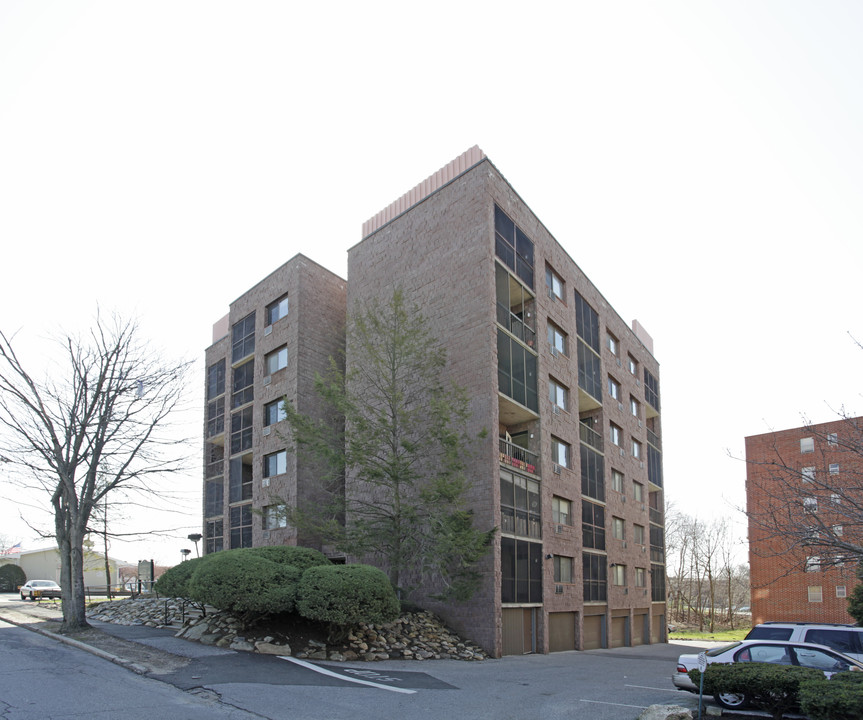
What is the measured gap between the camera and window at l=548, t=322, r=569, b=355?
91.7 ft

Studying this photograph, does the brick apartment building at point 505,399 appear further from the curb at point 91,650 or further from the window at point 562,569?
the curb at point 91,650

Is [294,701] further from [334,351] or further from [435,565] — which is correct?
[334,351]

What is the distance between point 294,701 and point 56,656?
7037mm

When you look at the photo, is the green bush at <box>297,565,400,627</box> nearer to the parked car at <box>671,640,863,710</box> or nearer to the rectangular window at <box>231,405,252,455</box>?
the parked car at <box>671,640,863,710</box>

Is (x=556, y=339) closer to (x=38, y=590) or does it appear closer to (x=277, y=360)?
(x=277, y=360)

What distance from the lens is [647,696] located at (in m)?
13.5

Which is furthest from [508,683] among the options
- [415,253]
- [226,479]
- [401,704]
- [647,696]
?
[226,479]

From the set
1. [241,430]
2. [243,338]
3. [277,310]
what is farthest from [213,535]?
[277,310]

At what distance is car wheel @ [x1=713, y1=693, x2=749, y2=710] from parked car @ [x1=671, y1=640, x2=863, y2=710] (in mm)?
853

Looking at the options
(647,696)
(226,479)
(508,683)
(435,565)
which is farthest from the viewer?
(226,479)

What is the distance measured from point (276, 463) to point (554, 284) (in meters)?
13.9

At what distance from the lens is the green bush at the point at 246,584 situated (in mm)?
16578

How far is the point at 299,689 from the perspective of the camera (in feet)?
41.3

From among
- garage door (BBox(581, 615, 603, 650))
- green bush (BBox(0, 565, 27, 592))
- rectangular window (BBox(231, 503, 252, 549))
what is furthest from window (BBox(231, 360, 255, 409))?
green bush (BBox(0, 565, 27, 592))
